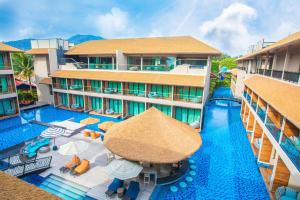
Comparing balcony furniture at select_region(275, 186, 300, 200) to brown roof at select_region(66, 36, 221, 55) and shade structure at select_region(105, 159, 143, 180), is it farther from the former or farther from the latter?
brown roof at select_region(66, 36, 221, 55)

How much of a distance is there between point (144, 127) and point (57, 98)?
24201mm

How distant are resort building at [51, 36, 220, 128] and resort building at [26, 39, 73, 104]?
4.18 ft

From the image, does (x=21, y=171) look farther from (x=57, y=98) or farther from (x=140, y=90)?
(x=57, y=98)

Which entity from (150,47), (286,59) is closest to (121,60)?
(150,47)

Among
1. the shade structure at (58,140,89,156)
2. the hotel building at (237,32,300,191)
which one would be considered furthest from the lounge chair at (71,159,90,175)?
the hotel building at (237,32,300,191)

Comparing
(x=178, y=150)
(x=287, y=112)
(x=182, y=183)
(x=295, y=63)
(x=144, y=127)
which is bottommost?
(x=182, y=183)

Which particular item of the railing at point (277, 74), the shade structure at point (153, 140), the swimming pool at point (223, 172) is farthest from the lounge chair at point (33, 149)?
the railing at point (277, 74)

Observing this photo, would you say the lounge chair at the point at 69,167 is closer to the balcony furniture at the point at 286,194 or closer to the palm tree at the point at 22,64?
the balcony furniture at the point at 286,194

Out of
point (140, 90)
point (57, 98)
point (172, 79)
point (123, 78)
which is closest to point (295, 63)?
point (172, 79)

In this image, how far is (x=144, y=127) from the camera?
44.9 ft

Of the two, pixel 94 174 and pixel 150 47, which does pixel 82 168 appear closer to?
pixel 94 174

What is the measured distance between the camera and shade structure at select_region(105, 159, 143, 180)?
10.9m

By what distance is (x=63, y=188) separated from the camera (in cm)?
1182

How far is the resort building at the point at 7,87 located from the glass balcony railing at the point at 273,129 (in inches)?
1240
